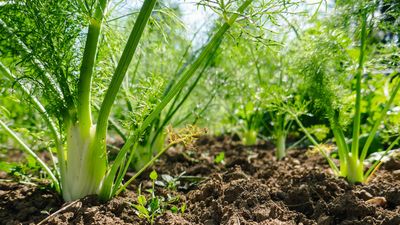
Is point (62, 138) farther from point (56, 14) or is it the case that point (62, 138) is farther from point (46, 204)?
point (56, 14)

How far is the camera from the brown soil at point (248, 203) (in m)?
1.46

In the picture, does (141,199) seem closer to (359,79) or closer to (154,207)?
(154,207)

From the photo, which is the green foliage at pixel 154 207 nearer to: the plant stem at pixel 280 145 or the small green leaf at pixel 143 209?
the small green leaf at pixel 143 209

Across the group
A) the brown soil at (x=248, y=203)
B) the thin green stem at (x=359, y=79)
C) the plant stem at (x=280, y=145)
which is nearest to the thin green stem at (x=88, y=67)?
the brown soil at (x=248, y=203)

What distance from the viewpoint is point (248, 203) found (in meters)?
1.57

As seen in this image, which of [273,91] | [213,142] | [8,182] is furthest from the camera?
[213,142]

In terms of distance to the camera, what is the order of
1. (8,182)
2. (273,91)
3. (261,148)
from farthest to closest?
(261,148), (273,91), (8,182)

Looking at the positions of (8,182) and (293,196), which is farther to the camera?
(8,182)

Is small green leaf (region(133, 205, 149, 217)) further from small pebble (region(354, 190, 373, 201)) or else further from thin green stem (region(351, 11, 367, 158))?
thin green stem (region(351, 11, 367, 158))

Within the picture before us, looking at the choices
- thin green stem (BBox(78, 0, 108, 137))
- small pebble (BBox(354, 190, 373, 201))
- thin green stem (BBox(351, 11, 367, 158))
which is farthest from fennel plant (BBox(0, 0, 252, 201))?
small pebble (BBox(354, 190, 373, 201))


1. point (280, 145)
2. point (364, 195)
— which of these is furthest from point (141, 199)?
point (280, 145)

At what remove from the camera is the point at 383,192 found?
1.66 m

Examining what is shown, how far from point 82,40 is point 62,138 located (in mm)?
389

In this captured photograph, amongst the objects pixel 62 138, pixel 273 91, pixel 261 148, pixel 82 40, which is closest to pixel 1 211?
pixel 62 138
